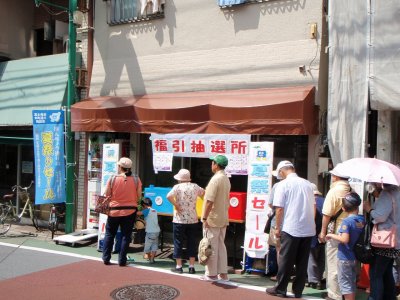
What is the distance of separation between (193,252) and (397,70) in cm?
412

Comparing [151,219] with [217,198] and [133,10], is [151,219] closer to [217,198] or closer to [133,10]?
[217,198]

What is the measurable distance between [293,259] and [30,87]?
8.44m

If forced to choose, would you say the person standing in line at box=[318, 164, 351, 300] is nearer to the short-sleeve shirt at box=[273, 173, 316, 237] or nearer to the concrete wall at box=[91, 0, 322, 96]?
the short-sleeve shirt at box=[273, 173, 316, 237]

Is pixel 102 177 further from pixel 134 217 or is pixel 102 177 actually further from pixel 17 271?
pixel 17 271

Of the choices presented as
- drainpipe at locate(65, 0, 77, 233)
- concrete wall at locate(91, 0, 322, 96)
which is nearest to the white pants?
concrete wall at locate(91, 0, 322, 96)

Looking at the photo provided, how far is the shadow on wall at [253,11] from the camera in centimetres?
829

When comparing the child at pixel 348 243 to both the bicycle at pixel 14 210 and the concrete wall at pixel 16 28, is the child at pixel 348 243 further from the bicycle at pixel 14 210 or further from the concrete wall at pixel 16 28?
the concrete wall at pixel 16 28

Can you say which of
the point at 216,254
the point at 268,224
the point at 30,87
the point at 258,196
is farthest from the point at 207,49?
the point at 30,87

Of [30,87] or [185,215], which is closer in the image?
[185,215]

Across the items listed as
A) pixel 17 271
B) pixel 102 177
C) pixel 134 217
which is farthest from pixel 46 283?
pixel 102 177

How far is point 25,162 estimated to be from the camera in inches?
504

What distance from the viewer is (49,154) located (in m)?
10.6

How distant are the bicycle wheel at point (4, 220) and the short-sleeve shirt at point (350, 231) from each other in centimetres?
800

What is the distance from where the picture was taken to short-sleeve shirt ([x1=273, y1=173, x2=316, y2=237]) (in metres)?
6.23
